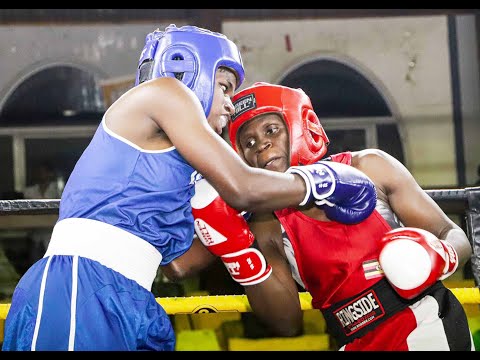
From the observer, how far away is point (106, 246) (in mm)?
1556

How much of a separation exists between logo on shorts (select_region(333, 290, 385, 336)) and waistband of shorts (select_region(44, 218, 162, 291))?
59 cm

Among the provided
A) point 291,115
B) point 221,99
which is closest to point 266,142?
point 291,115

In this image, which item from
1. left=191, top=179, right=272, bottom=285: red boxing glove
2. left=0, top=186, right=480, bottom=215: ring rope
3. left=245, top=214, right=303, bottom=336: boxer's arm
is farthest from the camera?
left=0, top=186, right=480, bottom=215: ring rope

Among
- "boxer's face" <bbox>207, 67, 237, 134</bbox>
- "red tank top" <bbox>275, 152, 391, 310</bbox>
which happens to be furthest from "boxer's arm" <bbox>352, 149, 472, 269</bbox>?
"boxer's face" <bbox>207, 67, 237, 134</bbox>

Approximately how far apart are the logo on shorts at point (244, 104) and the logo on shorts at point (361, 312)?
657 millimetres

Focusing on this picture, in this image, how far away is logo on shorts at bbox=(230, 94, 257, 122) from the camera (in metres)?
2.09

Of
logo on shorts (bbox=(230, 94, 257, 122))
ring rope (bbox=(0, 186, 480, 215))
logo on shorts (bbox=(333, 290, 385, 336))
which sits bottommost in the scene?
logo on shorts (bbox=(333, 290, 385, 336))

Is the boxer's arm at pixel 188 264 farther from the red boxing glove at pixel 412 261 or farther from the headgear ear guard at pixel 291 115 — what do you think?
the red boxing glove at pixel 412 261

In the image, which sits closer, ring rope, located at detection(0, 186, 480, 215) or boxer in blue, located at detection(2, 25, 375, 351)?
boxer in blue, located at detection(2, 25, 375, 351)

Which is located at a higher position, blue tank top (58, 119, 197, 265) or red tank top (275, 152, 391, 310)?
blue tank top (58, 119, 197, 265)

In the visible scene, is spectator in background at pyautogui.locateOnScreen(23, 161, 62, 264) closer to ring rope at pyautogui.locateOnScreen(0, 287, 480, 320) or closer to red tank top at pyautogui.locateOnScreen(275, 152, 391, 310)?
ring rope at pyautogui.locateOnScreen(0, 287, 480, 320)

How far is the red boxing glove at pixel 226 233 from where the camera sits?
1.81 metres

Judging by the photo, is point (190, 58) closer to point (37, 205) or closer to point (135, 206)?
point (135, 206)

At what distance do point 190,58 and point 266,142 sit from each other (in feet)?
1.56
